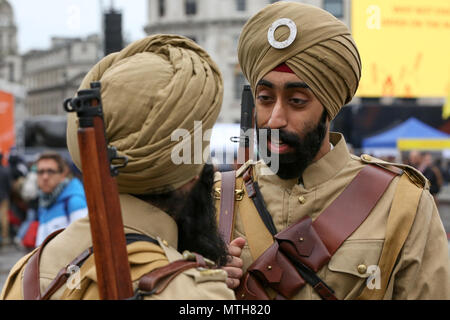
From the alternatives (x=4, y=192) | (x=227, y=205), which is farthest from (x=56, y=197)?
(x=4, y=192)

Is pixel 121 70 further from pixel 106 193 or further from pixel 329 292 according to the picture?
pixel 329 292

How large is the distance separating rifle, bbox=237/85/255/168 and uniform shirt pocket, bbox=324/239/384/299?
2.54 ft

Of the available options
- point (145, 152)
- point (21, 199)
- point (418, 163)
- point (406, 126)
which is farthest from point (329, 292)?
point (406, 126)

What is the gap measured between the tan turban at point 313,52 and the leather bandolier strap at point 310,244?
331mm

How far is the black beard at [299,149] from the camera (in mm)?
2688

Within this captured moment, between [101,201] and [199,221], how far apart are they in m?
0.40

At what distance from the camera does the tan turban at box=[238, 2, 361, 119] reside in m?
2.64

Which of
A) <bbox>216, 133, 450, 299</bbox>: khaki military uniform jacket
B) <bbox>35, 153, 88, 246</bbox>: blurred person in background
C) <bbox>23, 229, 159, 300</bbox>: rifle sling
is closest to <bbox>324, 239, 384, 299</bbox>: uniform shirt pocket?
<bbox>216, 133, 450, 299</bbox>: khaki military uniform jacket

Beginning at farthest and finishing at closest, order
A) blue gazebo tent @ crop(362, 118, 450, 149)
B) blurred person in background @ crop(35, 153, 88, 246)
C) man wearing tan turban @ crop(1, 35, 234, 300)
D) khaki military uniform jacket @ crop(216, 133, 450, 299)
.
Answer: blue gazebo tent @ crop(362, 118, 450, 149)
blurred person in background @ crop(35, 153, 88, 246)
khaki military uniform jacket @ crop(216, 133, 450, 299)
man wearing tan turban @ crop(1, 35, 234, 300)

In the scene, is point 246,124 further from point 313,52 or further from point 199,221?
point 199,221

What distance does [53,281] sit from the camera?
1825 mm

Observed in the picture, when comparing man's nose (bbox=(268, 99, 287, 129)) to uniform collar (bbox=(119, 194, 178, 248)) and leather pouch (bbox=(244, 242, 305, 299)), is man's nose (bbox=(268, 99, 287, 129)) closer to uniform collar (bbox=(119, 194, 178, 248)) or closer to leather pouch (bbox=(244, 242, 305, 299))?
leather pouch (bbox=(244, 242, 305, 299))

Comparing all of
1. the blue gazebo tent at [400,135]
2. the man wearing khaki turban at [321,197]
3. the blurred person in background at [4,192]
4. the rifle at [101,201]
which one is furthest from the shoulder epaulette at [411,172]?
the blue gazebo tent at [400,135]

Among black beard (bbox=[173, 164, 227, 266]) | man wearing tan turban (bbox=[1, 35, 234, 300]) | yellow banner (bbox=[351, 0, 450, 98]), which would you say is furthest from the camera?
yellow banner (bbox=[351, 0, 450, 98])
